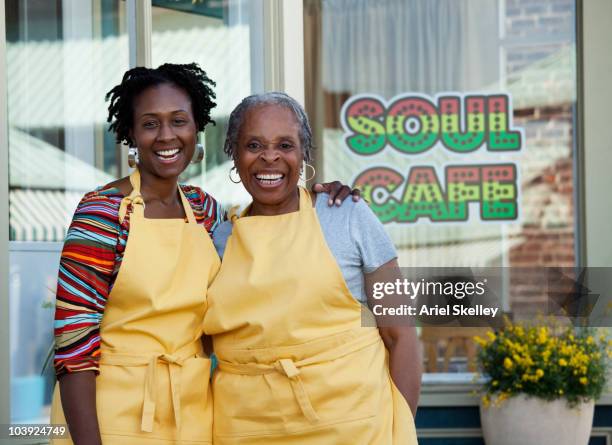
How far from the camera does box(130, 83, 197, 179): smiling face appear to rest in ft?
6.84

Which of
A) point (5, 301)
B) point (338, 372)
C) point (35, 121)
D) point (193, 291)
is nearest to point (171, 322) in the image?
point (193, 291)

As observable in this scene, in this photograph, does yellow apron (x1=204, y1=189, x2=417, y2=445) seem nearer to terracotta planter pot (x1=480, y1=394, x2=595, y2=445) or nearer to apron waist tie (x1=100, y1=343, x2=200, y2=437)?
apron waist tie (x1=100, y1=343, x2=200, y2=437)

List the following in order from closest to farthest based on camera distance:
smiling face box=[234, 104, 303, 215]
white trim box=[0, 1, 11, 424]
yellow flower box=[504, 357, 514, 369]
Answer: smiling face box=[234, 104, 303, 215] → white trim box=[0, 1, 11, 424] → yellow flower box=[504, 357, 514, 369]

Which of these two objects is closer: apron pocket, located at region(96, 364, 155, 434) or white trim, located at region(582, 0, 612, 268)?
apron pocket, located at region(96, 364, 155, 434)

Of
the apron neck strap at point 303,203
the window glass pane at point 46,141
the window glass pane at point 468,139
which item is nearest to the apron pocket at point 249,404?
the apron neck strap at point 303,203

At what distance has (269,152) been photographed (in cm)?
206

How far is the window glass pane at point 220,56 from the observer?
345cm

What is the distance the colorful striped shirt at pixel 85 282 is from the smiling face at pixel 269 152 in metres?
0.33

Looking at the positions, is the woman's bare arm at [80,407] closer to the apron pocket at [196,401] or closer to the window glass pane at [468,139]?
the apron pocket at [196,401]

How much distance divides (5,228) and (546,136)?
355 centimetres

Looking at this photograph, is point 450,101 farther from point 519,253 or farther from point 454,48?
point 519,253

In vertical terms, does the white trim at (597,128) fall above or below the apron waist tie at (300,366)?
above
